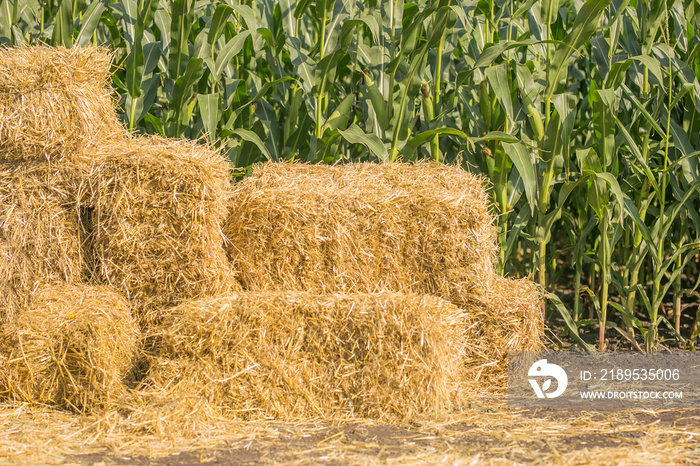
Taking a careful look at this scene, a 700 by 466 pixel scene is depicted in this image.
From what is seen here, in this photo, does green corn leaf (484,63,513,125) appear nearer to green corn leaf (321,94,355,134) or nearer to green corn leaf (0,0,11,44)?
green corn leaf (321,94,355,134)

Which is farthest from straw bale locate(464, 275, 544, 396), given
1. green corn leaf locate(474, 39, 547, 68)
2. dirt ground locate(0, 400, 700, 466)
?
green corn leaf locate(474, 39, 547, 68)

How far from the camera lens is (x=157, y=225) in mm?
3633

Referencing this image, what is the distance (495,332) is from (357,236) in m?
1.15

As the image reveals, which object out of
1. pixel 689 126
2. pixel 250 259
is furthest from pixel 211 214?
pixel 689 126

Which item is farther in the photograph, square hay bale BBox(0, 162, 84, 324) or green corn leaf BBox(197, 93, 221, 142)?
green corn leaf BBox(197, 93, 221, 142)

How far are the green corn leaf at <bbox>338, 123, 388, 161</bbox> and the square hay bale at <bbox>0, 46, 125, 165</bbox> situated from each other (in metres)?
1.79

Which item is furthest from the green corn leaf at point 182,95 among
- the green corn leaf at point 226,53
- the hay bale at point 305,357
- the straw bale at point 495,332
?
the straw bale at point 495,332

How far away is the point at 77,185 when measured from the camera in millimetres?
3713

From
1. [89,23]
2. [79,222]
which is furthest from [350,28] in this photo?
[79,222]

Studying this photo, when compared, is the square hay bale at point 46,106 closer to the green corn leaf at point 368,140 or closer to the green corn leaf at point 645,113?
the green corn leaf at point 368,140

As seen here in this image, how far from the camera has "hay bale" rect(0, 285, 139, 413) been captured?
3391mm

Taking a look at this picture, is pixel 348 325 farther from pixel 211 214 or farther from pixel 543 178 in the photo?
pixel 543 178

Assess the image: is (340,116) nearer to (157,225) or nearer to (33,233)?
(157,225)

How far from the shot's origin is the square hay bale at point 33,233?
3.63 meters
